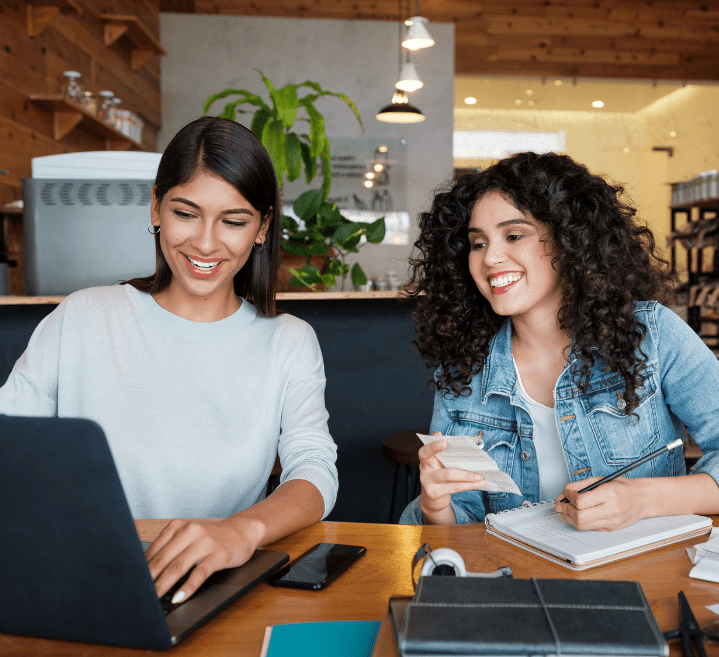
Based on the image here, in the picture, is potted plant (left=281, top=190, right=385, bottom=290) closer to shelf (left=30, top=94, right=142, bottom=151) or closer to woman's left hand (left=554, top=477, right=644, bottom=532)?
woman's left hand (left=554, top=477, right=644, bottom=532)

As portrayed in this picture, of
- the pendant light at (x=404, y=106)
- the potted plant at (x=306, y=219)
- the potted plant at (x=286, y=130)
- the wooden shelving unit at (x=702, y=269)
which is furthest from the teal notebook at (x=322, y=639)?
the wooden shelving unit at (x=702, y=269)

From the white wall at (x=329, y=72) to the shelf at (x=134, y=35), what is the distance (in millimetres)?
591

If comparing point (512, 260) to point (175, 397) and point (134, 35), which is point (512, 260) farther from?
point (134, 35)

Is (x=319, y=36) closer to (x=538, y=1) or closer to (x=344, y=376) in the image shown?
(x=538, y=1)

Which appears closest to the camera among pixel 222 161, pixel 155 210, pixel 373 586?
pixel 373 586

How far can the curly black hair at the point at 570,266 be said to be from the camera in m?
1.27

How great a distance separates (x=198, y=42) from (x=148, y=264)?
395cm

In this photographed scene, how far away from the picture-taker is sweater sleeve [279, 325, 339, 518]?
1133 mm

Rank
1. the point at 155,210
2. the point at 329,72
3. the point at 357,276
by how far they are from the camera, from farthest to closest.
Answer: the point at 329,72 → the point at 357,276 → the point at 155,210

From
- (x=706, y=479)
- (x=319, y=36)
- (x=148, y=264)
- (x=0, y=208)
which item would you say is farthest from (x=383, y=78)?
(x=706, y=479)

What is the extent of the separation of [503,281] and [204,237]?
58 cm

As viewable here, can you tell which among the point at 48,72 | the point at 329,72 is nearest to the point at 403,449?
the point at 48,72

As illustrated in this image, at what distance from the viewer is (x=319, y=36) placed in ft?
17.7

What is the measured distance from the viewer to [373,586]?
0.80 metres
